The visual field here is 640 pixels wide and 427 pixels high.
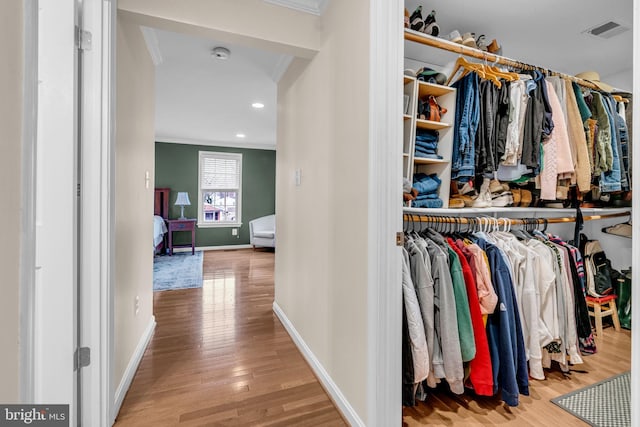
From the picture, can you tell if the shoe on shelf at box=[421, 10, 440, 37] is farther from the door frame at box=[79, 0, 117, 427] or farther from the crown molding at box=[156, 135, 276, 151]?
the crown molding at box=[156, 135, 276, 151]

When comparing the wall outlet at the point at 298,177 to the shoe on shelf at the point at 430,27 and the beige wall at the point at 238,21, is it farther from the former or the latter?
the shoe on shelf at the point at 430,27

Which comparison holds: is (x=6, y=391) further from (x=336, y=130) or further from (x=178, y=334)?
(x=178, y=334)

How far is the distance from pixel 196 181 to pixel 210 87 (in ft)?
11.7

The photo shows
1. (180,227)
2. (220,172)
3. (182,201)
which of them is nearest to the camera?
(180,227)

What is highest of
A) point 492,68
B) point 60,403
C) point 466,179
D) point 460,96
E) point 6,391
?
point 492,68

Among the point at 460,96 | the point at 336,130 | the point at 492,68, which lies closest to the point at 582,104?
the point at 492,68

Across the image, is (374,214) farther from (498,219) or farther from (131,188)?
(131,188)

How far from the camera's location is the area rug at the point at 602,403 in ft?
5.05

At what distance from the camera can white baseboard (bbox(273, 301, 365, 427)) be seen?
4.95ft

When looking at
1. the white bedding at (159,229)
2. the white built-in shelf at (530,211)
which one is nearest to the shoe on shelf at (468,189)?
the white built-in shelf at (530,211)

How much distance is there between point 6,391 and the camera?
0.54m

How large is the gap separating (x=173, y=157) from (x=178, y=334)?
4.88 metres

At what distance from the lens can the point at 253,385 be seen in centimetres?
185

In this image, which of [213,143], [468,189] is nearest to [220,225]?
[213,143]
